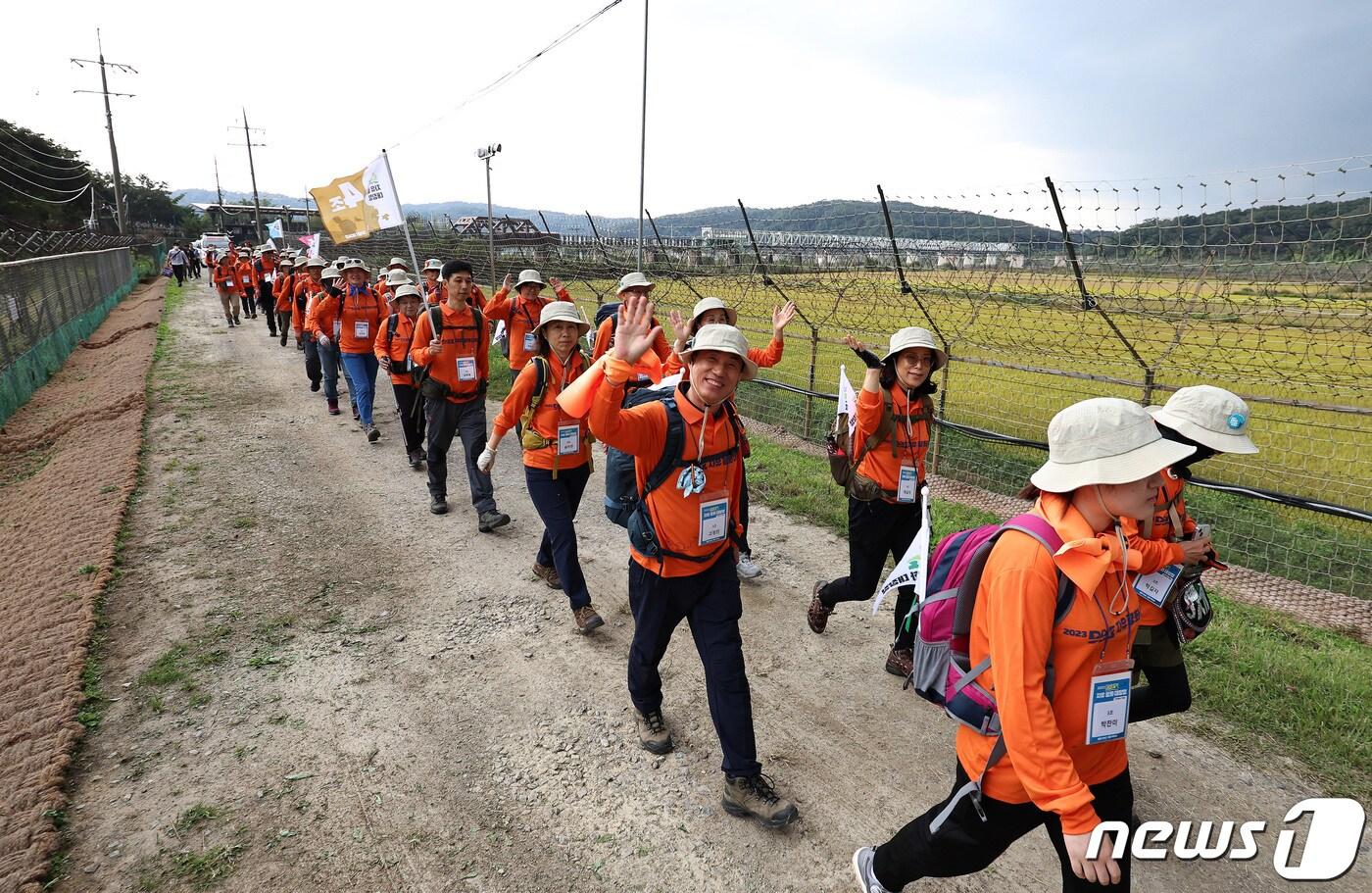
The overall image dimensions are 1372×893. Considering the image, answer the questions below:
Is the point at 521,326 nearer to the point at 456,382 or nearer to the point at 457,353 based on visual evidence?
the point at 457,353

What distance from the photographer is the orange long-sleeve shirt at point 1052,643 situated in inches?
69.4

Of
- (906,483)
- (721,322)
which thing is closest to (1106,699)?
(906,483)

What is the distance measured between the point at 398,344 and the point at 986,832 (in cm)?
736

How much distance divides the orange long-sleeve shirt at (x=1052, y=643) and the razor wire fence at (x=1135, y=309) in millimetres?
4062

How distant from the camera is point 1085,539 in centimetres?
180

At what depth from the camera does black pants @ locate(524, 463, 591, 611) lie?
4.61 meters

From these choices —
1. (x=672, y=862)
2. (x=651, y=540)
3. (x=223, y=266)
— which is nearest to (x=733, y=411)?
(x=651, y=540)

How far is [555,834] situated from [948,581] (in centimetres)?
207

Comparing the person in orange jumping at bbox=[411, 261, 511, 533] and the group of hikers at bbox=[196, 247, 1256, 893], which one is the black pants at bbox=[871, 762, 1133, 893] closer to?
the group of hikers at bbox=[196, 247, 1256, 893]

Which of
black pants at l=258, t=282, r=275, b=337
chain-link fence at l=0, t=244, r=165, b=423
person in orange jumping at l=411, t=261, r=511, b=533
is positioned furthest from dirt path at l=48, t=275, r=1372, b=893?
black pants at l=258, t=282, r=275, b=337

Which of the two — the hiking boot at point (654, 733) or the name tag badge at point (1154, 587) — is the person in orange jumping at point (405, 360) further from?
the name tag badge at point (1154, 587)

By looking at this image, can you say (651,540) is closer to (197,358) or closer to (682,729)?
(682,729)

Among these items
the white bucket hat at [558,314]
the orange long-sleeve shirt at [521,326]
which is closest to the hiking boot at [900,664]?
the white bucket hat at [558,314]

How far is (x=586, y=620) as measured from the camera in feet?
15.2
